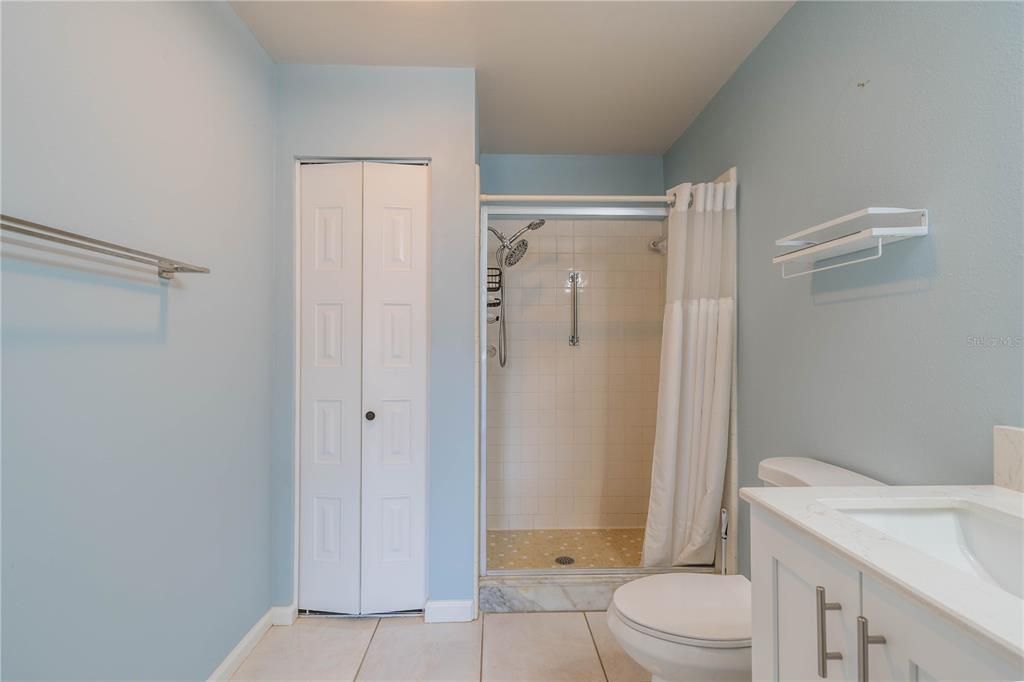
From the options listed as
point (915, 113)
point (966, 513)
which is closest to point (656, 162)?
point (915, 113)

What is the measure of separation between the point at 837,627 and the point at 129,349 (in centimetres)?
164

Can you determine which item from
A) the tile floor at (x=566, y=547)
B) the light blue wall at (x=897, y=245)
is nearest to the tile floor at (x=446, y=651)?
the tile floor at (x=566, y=547)

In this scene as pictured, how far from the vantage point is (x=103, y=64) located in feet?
4.04

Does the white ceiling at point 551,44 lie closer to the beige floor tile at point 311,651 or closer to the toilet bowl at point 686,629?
the toilet bowl at point 686,629

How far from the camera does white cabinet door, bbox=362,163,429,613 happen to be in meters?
2.21

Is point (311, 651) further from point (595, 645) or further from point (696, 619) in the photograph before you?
point (696, 619)

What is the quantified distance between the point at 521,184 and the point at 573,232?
455 millimetres

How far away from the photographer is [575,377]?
331cm

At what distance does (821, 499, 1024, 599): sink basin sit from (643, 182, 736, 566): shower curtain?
124 centimetres

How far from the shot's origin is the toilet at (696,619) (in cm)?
132

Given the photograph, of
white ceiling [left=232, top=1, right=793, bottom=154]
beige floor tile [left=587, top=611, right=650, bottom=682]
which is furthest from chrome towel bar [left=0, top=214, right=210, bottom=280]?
beige floor tile [left=587, top=611, right=650, bottom=682]

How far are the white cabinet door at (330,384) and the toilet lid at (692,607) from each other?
4.14 feet

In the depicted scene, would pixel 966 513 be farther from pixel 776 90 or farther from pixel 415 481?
pixel 415 481

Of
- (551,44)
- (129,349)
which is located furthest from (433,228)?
(129,349)
